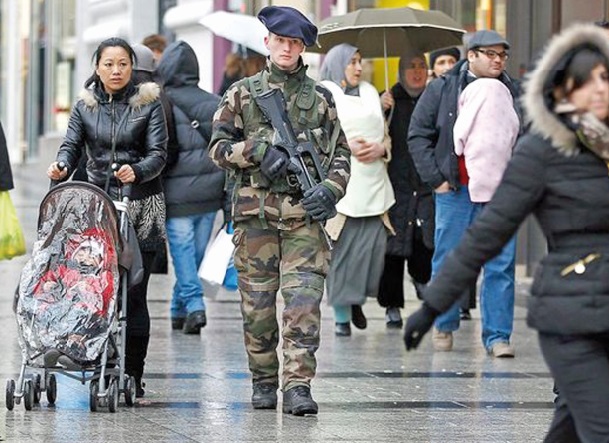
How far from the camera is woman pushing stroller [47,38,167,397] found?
9.41 meters

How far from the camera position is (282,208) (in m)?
9.01

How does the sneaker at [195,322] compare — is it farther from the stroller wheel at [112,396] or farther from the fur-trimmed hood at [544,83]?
the fur-trimmed hood at [544,83]

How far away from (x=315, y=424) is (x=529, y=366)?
301 centimetres

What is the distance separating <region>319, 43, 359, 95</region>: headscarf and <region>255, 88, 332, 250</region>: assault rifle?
360 cm

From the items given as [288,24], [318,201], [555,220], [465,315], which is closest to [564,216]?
[555,220]

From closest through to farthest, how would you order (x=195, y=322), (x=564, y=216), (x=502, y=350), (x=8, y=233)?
(x=564, y=216)
(x=8, y=233)
(x=502, y=350)
(x=195, y=322)

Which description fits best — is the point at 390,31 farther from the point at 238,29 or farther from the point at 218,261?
the point at 218,261

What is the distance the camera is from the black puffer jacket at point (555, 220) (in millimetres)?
5562

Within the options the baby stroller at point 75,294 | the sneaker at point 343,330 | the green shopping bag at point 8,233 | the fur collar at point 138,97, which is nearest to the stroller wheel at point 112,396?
the baby stroller at point 75,294

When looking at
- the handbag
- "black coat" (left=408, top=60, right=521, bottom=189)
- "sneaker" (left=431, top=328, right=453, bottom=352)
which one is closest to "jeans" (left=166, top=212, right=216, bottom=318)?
the handbag

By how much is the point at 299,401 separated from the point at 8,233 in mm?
2647

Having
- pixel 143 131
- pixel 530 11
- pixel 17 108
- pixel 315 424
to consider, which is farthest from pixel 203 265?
pixel 17 108

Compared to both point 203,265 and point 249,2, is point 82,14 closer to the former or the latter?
point 249,2

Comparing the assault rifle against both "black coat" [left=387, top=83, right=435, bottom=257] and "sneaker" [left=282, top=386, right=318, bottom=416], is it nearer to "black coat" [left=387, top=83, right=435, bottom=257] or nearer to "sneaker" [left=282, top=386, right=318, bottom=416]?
"sneaker" [left=282, top=386, right=318, bottom=416]
